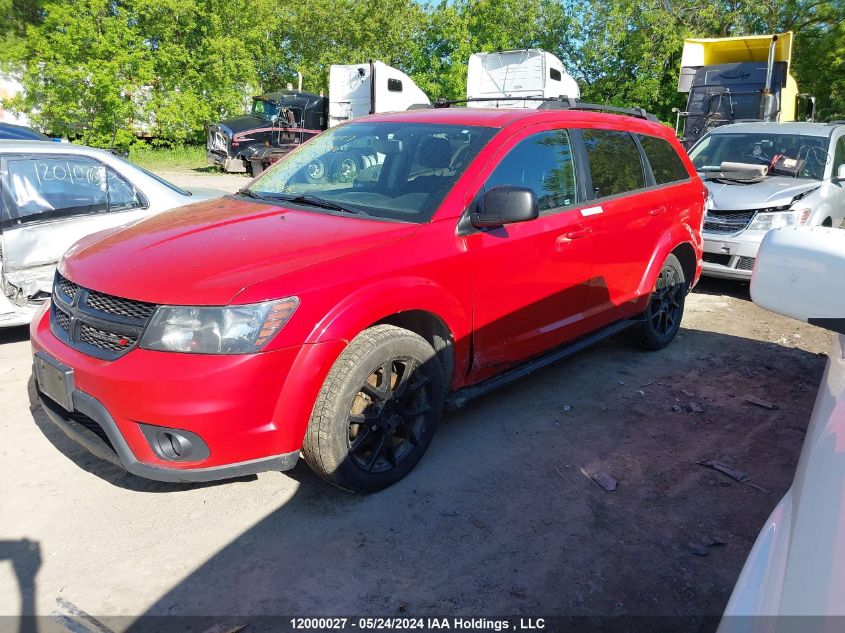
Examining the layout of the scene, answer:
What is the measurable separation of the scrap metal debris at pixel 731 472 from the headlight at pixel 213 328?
2567 millimetres

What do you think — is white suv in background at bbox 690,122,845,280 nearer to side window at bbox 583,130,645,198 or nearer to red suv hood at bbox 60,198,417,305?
side window at bbox 583,130,645,198

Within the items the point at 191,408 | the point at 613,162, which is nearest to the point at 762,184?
the point at 613,162

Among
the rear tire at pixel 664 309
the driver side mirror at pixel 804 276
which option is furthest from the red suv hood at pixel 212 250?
the rear tire at pixel 664 309

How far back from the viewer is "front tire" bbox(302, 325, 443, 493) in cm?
304

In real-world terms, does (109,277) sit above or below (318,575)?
above

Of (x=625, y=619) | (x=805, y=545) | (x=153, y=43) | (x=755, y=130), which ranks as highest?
(x=153, y=43)

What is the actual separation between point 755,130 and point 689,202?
4.30 m

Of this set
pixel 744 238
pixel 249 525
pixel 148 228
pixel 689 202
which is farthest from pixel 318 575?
pixel 744 238

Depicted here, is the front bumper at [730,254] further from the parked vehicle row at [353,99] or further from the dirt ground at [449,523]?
the parked vehicle row at [353,99]

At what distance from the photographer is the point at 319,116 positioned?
20.4 m

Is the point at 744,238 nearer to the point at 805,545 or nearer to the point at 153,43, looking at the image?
the point at 805,545

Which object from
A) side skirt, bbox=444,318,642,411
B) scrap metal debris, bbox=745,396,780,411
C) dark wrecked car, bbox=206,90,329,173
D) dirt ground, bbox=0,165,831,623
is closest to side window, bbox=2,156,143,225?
dirt ground, bbox=0,165,831,623

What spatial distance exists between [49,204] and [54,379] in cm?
258

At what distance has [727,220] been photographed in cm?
748
